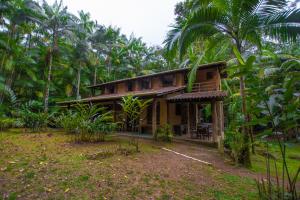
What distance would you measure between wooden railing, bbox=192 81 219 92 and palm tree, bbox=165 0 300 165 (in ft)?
21.1

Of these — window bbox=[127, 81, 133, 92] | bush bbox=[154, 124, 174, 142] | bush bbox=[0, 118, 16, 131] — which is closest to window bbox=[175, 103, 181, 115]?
bush bbox=[154, 124, 174, 142]

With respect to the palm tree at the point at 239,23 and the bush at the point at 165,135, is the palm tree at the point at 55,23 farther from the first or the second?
the palm tree at the point at 239,23

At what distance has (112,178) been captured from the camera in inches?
190

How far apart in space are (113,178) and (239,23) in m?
6.25

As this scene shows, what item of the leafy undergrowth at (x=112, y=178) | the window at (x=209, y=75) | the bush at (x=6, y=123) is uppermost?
the window at (x=209, y=75)

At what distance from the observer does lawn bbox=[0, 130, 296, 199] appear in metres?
4.08

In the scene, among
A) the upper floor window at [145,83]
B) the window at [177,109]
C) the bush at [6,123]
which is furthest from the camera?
the upper floor window at [145,83]

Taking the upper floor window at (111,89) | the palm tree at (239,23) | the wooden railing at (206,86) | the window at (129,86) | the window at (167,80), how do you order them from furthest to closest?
1. the upper floor window at (111,89)
2. the window at (129,86)
3. the window at (167,80)
4. the wooden railing at (206,86)
5. the palm tree at (239,23)

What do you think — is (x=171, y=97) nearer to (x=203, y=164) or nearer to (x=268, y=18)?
(x=203, y=164)

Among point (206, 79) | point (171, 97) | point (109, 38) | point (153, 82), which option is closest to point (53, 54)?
point (109, 38)

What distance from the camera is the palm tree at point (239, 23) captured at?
5.76m

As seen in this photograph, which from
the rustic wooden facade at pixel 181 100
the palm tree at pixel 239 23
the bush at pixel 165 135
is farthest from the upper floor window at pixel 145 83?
the palm tree at pixel 239 23

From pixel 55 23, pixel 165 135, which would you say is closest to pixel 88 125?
pixel 165 135

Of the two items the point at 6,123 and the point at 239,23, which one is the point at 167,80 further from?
the point at 6,123
